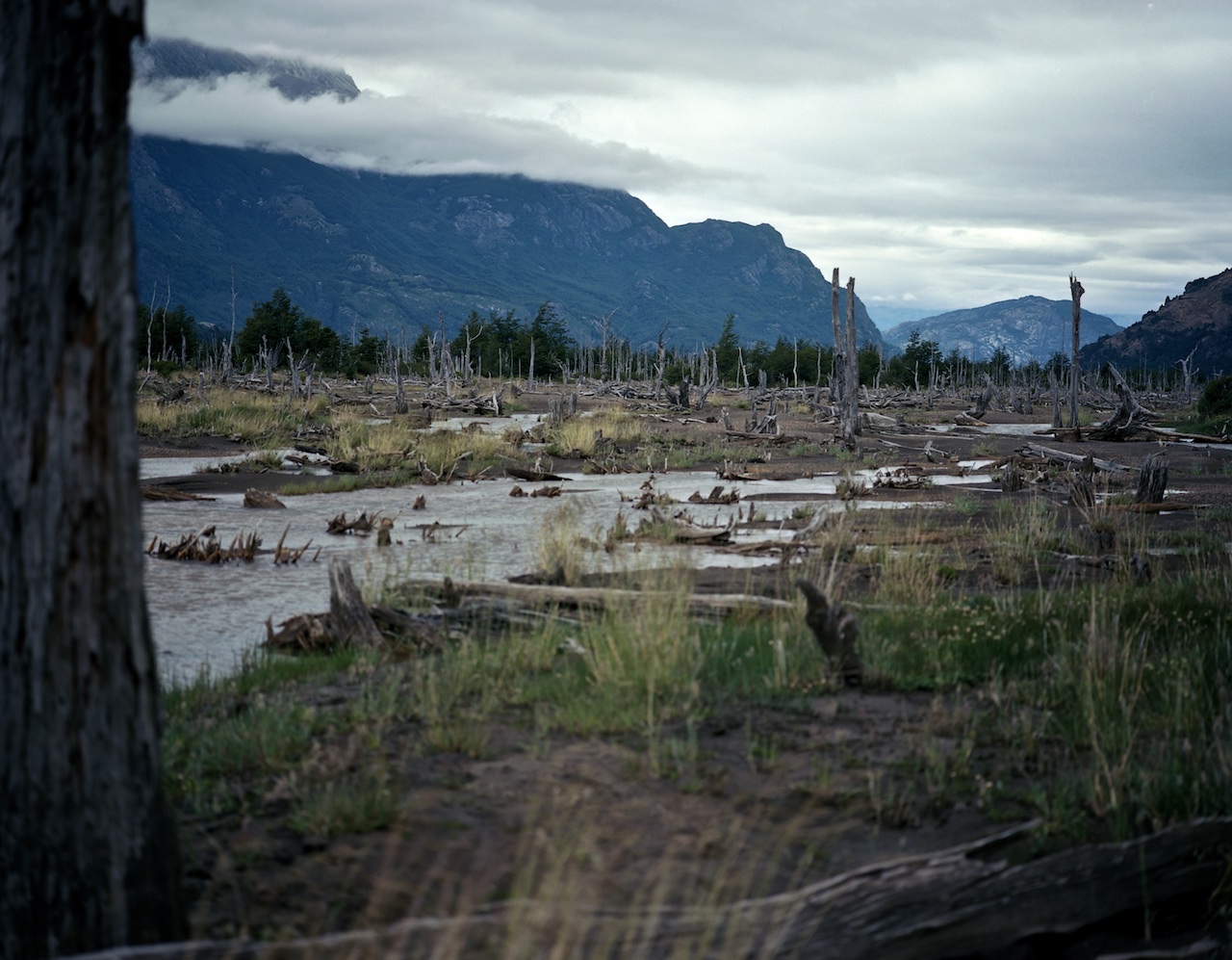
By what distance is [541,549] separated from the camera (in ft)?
34.4

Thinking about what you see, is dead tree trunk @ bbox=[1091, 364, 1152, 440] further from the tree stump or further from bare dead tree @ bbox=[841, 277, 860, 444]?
the tree stump

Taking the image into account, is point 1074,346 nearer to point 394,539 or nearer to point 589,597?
point 394,539

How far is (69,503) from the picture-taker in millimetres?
2857

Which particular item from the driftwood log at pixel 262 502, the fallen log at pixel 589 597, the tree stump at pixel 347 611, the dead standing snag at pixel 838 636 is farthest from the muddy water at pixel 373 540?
the dead standing snag at pixel 838 636

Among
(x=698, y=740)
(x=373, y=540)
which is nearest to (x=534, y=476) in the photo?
(x=373, y=540)

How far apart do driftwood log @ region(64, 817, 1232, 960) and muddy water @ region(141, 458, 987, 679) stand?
439 cm

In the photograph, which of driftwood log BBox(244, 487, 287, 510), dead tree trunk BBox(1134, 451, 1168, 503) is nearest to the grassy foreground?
dead tree trunk BBox(1134, 451, 1168, 503)

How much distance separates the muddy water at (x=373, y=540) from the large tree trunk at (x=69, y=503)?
4491 millimetres

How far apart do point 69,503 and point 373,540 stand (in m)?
11.1

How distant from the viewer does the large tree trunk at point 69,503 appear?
2.80 meters

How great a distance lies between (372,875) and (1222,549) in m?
10.1

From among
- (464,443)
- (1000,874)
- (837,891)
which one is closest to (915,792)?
(1000,874)

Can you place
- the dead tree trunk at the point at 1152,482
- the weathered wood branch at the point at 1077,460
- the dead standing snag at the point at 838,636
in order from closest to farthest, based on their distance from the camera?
the dead standing snag at the point at 838,636 → the dead tree trunk at the point at 1152,482 → the weathered wood branch at the point at 1077,460

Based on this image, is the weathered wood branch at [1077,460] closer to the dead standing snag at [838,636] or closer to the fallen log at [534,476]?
the fallen log at [534,476]
